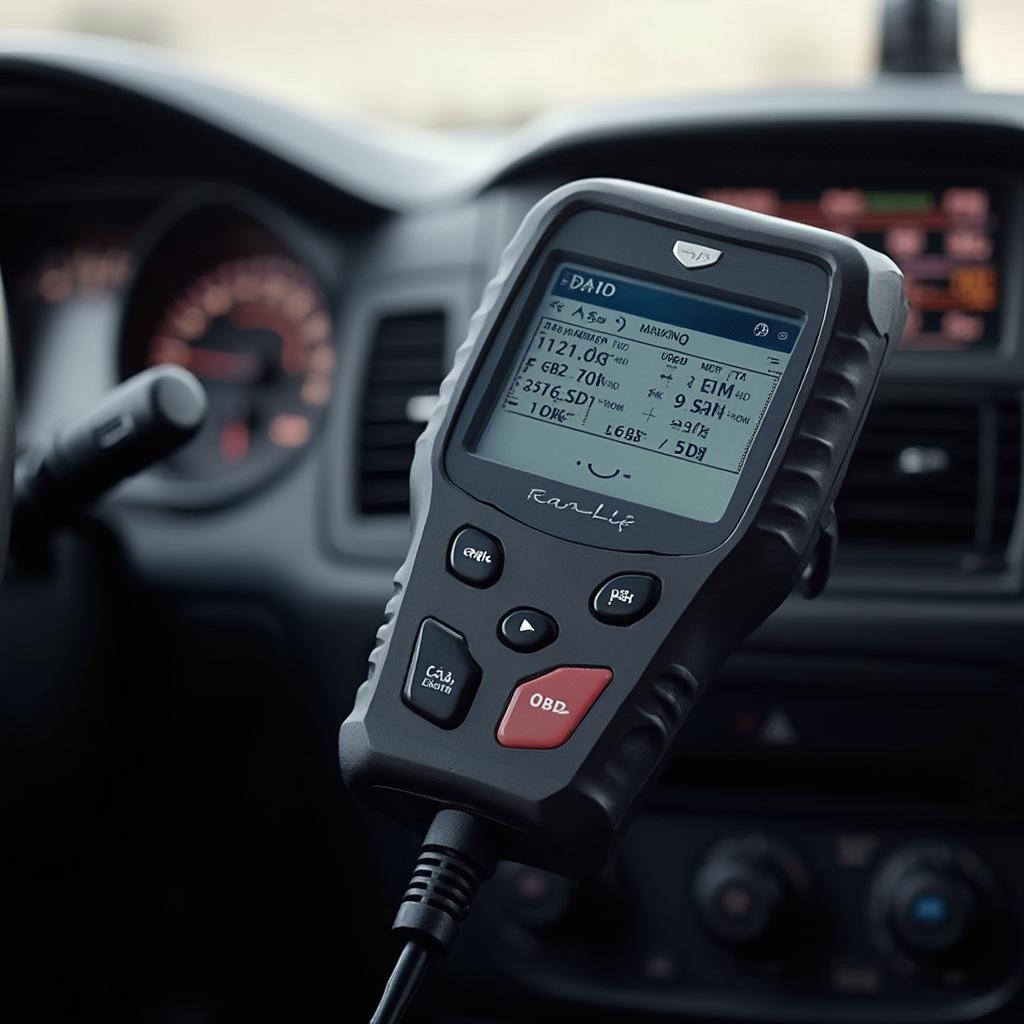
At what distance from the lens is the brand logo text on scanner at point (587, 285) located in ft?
3.04

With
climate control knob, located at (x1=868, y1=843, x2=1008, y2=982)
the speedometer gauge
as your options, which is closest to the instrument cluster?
the speedometer gauge

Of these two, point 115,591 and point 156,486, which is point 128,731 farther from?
point 156,486

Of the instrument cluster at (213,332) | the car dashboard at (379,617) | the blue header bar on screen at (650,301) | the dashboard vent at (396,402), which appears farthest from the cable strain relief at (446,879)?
the instrument cluster at (213,332)

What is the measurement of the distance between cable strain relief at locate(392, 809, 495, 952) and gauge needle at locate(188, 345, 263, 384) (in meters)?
1.18

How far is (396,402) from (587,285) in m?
0.84

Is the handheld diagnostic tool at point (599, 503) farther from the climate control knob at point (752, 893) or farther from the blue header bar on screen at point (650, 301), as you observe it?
the climate control knob at point (752, 893)

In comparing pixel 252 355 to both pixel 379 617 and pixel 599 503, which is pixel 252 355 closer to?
pixel 379 617

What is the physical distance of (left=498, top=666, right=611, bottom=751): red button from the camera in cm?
81

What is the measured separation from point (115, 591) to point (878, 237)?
888 mm

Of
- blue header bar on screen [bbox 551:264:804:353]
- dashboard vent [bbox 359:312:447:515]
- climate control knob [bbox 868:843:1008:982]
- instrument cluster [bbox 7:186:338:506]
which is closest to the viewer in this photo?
blue header bar on screen [bbox 551:264:804:353]

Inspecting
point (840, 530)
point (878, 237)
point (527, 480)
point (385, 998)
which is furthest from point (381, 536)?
point (385, 998)

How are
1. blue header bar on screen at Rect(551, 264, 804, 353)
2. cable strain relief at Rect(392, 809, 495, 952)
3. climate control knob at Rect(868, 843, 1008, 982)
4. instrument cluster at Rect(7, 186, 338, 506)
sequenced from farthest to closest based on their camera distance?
instrument cluster at Rect(7, 186, 338, 506), climate control knob at Rect(868, 843, 1008, 982), blue header bar on screen at Rect(551, 264, 804, 353), cable strain relief at Rect(392, 809, 495, 952)

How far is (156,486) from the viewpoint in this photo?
6.16 ft

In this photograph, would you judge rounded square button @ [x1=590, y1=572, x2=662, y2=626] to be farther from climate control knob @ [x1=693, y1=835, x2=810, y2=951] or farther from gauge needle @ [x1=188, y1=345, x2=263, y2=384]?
gauge needle @ [x1=188, y1=345, x2=263, y2=384]
